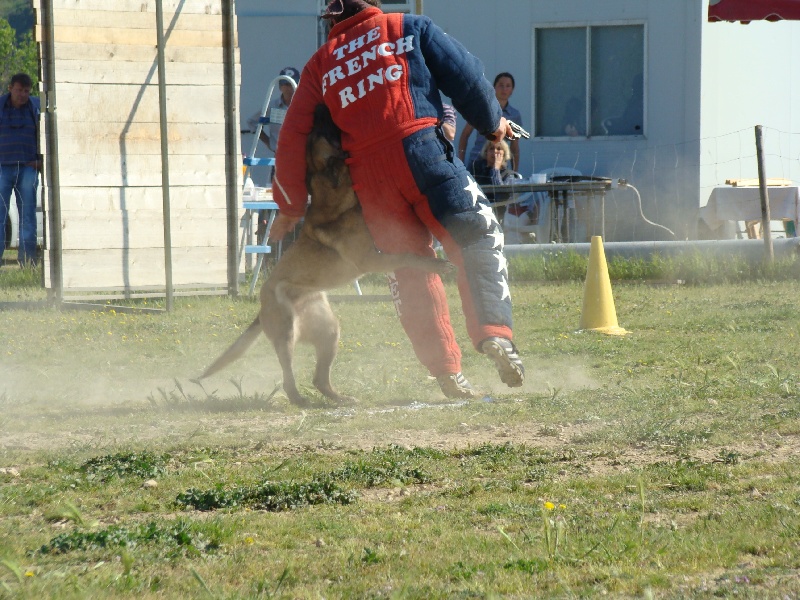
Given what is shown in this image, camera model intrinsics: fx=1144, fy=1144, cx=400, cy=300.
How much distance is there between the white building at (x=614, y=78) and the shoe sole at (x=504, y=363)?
974cm

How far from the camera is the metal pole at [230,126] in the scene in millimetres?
9375

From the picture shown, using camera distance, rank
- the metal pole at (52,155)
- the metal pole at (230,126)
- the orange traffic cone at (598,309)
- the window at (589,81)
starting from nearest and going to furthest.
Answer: the orange traffic cone at (598,309), the metal pole at (52,155), the metal pole at (230,126), the window at (589,81)

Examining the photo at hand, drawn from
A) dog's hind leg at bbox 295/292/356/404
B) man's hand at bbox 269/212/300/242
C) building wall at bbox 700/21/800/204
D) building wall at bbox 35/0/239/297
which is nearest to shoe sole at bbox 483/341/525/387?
dog's hind leg at bbox 295/292/356/404

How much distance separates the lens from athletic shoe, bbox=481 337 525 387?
183 inches

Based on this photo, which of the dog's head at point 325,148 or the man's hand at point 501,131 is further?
the man's hand at point 501,131

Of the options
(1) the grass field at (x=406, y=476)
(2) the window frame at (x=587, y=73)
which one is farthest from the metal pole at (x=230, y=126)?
(2) the window frame at (x=587, y=73)

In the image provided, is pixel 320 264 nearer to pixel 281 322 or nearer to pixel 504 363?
pixel 281 322

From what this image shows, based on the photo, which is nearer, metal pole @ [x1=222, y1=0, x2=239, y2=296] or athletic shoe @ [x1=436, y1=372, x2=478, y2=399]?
athletic shoe @ [x1=436, y1=372, x2=478, y2=399]

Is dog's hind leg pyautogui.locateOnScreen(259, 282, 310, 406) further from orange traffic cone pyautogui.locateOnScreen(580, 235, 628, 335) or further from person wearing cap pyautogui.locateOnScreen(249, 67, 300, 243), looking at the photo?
person wearing cap pyautogui.locateOnScreen(249, 67, 300, 243)

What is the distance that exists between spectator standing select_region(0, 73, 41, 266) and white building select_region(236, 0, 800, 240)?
2948mm

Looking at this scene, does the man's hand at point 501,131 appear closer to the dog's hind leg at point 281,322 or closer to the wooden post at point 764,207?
the dog's hind leg at point 281,322

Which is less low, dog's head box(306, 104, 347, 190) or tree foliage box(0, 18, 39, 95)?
tree foliage box(0, 18, 39, 95)

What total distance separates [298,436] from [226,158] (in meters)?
5.29

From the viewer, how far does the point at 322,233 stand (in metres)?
5.09
